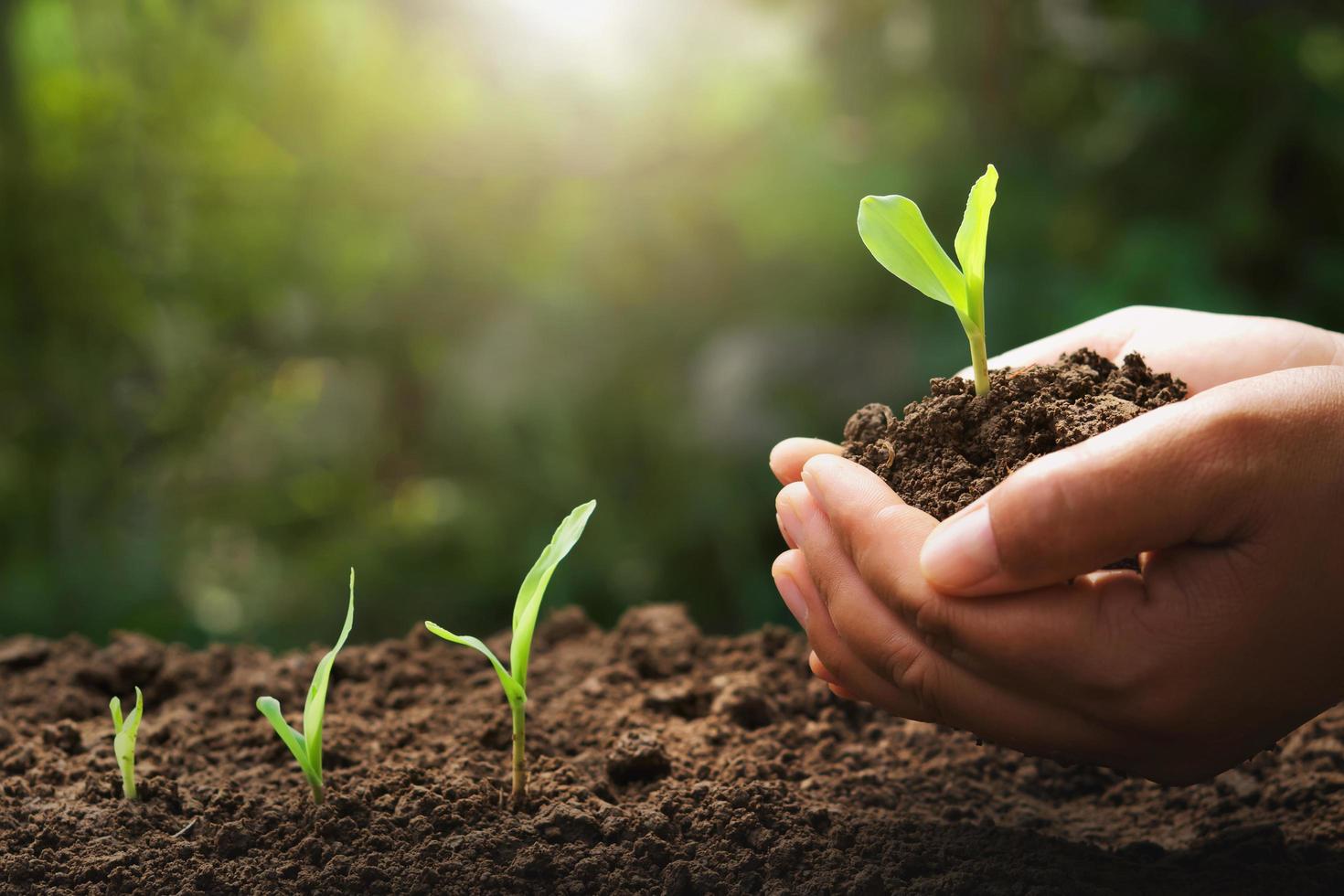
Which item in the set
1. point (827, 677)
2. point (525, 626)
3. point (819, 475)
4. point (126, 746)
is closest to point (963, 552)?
point (819, 475)

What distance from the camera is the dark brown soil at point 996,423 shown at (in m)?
0.94

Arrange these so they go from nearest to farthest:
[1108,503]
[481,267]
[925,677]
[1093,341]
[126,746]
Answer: [1108,503] < [925,677] < [126,746] < [1093,341] < [481,267]

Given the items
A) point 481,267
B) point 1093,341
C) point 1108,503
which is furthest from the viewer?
point 481,267

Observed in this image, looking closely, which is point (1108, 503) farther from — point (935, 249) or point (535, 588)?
point (535, 588)

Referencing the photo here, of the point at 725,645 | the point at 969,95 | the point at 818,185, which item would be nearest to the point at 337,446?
the point at 818,185

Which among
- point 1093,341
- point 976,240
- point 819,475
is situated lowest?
point 819,475

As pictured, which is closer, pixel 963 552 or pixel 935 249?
pixel 963 552

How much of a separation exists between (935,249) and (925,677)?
378mm

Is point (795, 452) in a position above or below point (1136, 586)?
above

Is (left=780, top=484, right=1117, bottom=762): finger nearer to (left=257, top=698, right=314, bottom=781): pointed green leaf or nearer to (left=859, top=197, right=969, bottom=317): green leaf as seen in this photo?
(left=859, top=197, right=969, bottom=317): green leaf

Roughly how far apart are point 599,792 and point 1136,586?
1.74 ft

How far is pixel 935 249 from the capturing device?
0.94m

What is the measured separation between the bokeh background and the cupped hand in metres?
1.55

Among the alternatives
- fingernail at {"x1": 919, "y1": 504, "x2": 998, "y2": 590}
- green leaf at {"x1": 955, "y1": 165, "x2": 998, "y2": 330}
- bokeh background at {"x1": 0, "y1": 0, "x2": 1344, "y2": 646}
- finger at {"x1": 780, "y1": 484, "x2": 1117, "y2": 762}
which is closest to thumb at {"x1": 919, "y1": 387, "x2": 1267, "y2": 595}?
fingernail at {"x1": 919, "y1": 504, "x2": 998, "y2": 590}
